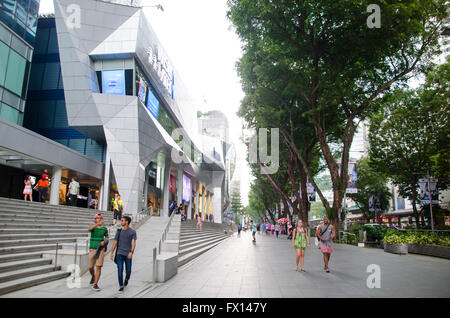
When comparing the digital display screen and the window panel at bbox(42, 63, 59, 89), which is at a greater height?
the window panel at bbox(42, 63, 59, 89)

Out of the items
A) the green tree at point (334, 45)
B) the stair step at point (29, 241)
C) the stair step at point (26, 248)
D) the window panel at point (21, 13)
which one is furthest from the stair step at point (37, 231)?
the window panel at point (21, 13)

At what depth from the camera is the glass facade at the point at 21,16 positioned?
21.4 m

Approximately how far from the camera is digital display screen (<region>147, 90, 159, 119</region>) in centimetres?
2693

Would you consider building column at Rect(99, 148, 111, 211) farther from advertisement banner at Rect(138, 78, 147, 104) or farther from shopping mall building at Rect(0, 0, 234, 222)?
advertisement banner at Rect(138, 78, 147, 104)

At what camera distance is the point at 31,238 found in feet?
32.3

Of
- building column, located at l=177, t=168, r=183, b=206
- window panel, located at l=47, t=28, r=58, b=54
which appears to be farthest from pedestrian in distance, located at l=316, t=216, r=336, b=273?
building column, located at l=177, t=168, r=183, b=206

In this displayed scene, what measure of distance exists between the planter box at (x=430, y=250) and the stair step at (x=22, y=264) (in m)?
15.5

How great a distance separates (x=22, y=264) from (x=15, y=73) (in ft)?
65.8

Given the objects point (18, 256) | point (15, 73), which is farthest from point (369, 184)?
point (18, 256)

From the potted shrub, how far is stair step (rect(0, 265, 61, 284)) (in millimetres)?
15344
